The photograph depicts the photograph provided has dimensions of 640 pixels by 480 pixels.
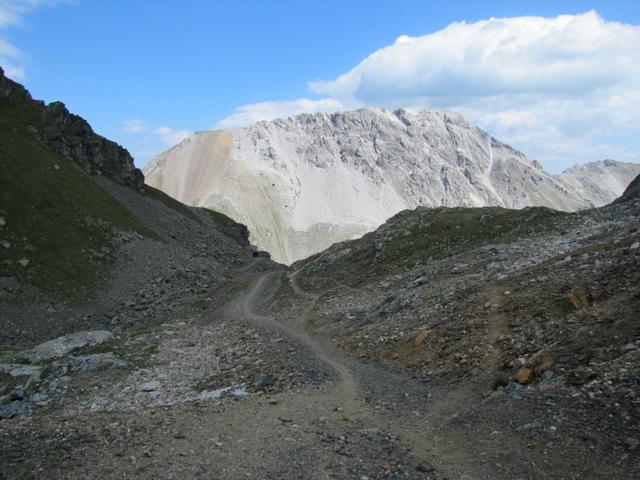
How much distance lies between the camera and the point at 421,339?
25203 mm

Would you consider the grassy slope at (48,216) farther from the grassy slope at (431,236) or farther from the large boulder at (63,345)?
the grassy slope at (431,236)

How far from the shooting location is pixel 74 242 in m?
55.9

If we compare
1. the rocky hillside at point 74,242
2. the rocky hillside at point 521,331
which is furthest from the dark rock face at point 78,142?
the rocky hillside at point 521,331

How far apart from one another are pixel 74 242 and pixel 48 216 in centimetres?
474

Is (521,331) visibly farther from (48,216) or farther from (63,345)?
(48,216)

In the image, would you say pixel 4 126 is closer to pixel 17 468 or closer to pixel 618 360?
pixel 17 468

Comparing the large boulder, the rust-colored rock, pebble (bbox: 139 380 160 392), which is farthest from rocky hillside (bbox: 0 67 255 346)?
the rust-colored rock

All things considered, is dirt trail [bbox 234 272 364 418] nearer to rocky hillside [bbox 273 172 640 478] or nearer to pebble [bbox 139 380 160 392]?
rocky hillside [bbox 273 172 640 478]

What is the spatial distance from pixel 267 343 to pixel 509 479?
64.5 ft

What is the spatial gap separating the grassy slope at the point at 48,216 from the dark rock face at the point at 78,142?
2.82 metres

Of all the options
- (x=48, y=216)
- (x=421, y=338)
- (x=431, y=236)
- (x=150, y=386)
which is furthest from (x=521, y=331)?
(x=48, y=216)

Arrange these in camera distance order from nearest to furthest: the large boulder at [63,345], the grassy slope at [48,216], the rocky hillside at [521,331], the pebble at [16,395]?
the rocky hillside at [521,331], the pebble at [16,395], the large boulder at [63,345], the grassy slope at [48,216]

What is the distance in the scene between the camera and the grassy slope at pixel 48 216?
48844 millimetres

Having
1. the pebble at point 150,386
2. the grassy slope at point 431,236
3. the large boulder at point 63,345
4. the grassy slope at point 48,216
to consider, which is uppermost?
the grassy slope at point 48,216
